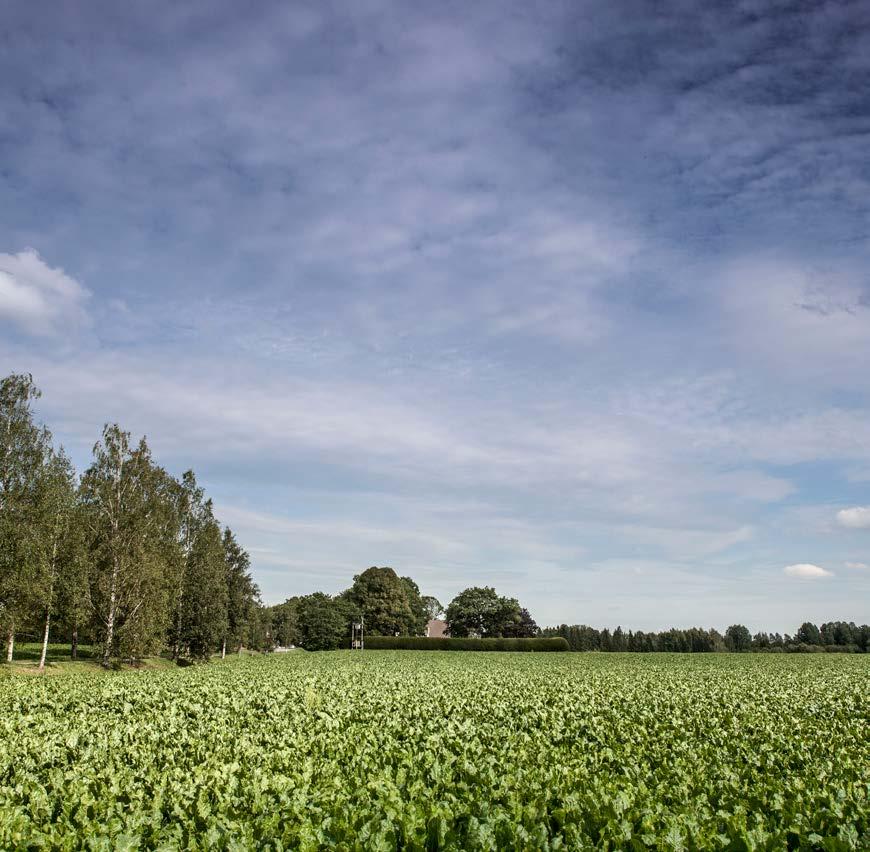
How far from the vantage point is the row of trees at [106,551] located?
31.8 meters

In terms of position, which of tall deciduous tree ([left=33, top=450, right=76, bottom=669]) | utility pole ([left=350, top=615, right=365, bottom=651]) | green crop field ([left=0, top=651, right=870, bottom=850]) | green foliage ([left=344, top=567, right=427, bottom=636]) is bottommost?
utility pole ([left=350, top=615, right=365, bottom=651])

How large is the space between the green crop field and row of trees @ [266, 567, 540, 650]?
Result: 2911 inches

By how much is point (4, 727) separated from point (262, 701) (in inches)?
251

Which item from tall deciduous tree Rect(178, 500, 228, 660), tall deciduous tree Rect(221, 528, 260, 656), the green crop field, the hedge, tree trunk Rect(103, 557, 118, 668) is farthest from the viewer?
the hedge

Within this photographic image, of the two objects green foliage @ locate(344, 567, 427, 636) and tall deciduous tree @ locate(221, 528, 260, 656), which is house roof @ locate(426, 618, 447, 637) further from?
tall deciduous tree @ locate(221, 528, 260, 656)

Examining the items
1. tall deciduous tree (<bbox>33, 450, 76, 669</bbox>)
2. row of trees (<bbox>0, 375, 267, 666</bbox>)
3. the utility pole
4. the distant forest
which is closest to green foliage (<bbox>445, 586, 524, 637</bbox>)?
the utility pole

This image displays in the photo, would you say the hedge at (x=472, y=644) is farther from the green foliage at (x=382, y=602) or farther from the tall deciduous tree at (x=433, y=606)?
the tall deciduous tree at (x=433, y=606)

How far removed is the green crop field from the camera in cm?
727

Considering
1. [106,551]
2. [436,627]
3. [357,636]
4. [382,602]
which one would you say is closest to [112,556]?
[106,551]

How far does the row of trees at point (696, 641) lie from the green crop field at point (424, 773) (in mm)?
93237

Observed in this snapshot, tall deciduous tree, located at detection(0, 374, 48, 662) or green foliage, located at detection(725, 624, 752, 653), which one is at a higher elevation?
tall deciduous tree, located at detection(0, 374, 48, 662)

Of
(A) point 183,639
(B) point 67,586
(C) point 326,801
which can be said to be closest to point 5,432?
(B) point 67,586

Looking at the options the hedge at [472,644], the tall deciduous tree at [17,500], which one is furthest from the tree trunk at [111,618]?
the hedge at [472,644]

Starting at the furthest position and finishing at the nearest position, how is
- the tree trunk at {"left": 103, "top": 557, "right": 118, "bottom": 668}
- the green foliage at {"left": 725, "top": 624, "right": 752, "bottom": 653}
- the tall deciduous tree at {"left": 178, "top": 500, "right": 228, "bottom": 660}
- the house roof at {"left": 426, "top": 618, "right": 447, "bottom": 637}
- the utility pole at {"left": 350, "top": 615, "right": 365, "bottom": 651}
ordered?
the house roof at {"left": 426, "top": 618, "right": 447, "bottom": 637} → the green foliage at {"left": 725, "top": 624, "right": 752, "bottom": 653} → the utility pole at {"left": 350, "top": 615, "right": 365, "bottom": 651} → the tall deciduous tree at {"left": 178, "top": 500, "right": 228, "bottom": 660} → the tree trunk at {"left": 103, "top": 557, "right": 118, "bottom": 668}
